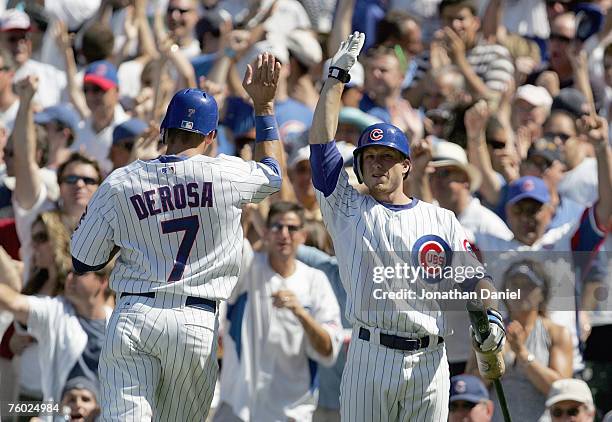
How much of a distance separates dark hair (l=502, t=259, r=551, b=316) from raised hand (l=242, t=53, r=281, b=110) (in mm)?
2247

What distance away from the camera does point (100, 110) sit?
37.5 feet

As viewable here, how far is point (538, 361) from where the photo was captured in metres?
8.94

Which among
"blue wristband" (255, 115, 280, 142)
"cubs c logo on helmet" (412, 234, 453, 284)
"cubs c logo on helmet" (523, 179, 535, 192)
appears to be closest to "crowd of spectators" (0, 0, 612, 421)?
"cubs c logo on helmet" (523, 179, 535, 192)

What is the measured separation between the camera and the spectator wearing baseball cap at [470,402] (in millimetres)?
8664

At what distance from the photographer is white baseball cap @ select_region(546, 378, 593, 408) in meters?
8.66

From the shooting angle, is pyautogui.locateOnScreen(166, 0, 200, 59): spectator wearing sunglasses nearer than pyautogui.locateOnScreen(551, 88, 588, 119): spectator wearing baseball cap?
No

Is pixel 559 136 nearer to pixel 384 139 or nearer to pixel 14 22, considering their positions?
pixel 384 139

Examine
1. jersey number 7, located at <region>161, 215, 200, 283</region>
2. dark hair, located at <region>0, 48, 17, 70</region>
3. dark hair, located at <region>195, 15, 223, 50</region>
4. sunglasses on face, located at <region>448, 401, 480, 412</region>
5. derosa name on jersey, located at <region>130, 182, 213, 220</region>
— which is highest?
dark hair, located at <region>195, 15, 223, 50</region>

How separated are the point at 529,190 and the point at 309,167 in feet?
5.12

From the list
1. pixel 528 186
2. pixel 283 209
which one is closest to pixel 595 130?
pixel 528 186

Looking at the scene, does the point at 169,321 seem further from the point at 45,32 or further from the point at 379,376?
the point at 45,32

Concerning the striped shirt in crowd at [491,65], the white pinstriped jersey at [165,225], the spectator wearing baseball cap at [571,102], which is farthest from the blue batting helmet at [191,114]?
the striped shirt in crowd at [491,65]

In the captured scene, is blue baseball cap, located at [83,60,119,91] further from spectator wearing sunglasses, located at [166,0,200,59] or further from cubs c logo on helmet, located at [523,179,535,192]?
cubs c logo on helmet, located at [523,179,535,192]

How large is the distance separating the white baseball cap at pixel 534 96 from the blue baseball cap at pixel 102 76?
3250 mm
